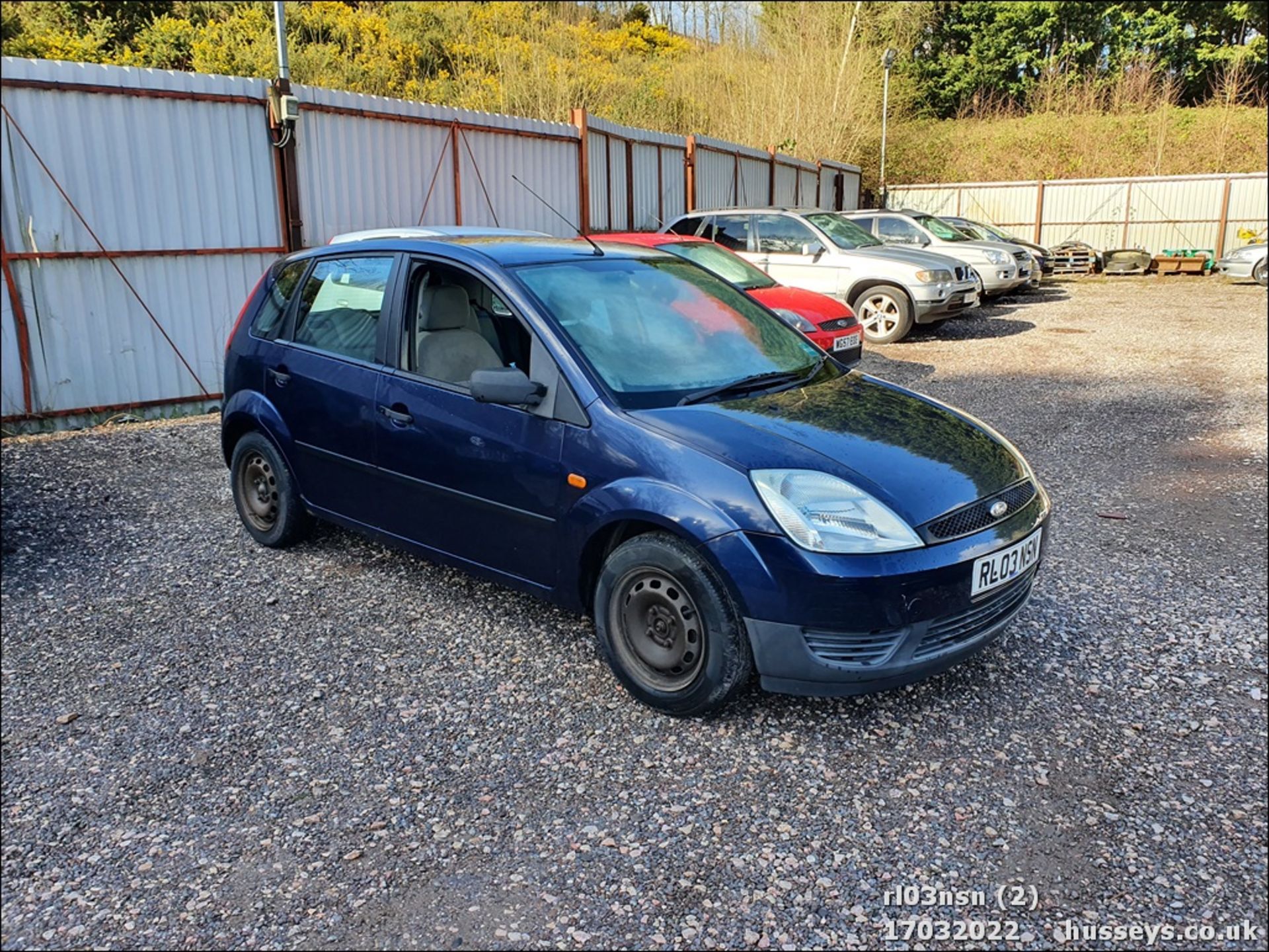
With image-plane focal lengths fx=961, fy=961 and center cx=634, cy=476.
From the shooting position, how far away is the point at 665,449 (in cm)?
328

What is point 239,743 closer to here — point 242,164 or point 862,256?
point 242,164

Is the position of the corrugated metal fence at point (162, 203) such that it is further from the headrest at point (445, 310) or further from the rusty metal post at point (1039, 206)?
the rusty metal post at point (1039, 206)

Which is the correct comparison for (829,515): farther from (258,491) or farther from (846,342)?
(846,342)

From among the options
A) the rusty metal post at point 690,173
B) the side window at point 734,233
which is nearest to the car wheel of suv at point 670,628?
the side window at point 734,233

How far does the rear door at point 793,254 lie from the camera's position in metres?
12.5

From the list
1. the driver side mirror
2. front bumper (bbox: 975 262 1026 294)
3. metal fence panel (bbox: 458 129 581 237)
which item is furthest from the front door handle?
front bumper (bbox: 975 262 1026 294)

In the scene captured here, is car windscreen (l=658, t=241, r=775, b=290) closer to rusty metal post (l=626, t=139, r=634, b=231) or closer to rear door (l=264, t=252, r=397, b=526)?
rusty metal post (l=626, t=139, r=634, b=231)

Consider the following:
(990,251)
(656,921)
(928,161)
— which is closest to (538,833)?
(656,921)

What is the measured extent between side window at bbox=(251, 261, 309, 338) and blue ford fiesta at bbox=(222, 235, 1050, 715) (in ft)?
0.09

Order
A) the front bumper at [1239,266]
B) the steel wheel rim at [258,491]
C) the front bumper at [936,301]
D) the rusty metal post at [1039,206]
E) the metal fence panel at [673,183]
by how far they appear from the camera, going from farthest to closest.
→ the rusty metal post at [1039,206], the front bumper at [1239,266], the metal fence panel at [673,183], the front bumper at [936,301], the steel wheel rim at [258,491]

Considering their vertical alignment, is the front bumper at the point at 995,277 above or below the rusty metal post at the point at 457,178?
below

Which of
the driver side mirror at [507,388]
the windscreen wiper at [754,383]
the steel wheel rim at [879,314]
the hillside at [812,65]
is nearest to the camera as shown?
the driver side mirror at [507,388]

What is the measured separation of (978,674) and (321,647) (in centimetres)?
265

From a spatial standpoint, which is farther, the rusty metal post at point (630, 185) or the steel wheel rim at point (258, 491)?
the rusty metal post at point (630, 185)
